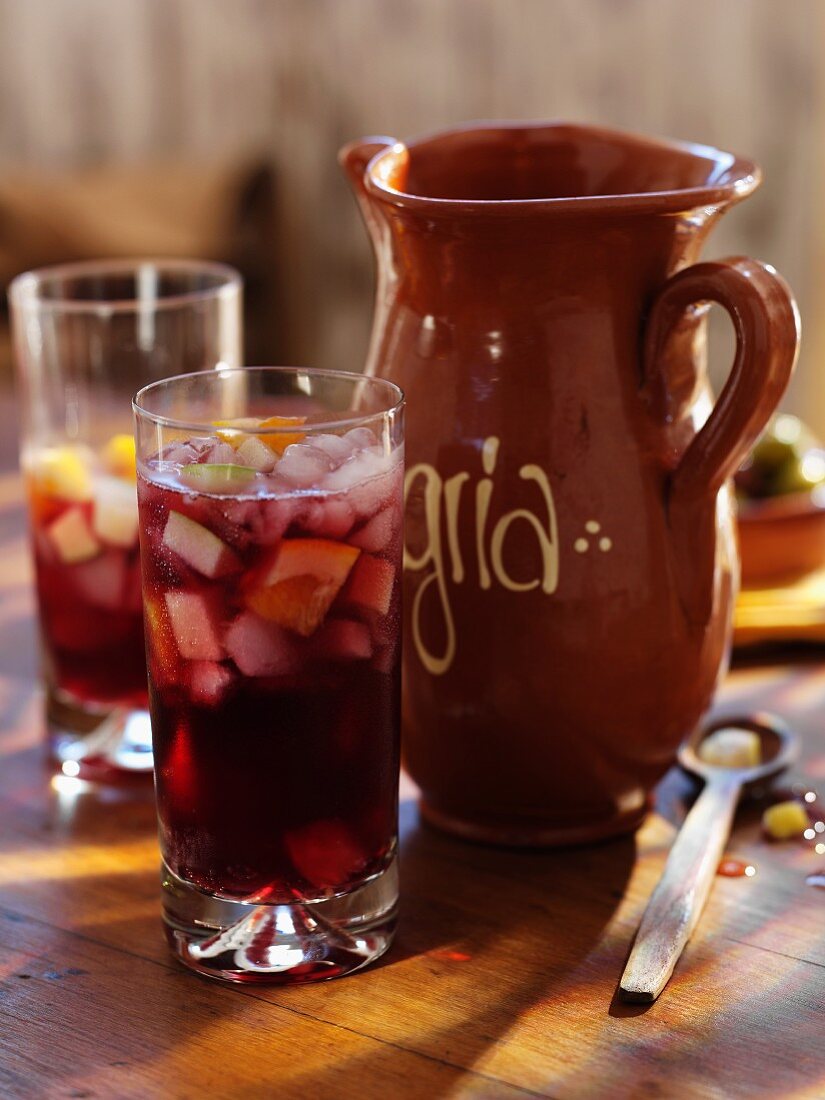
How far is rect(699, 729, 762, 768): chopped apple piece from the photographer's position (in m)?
0.99

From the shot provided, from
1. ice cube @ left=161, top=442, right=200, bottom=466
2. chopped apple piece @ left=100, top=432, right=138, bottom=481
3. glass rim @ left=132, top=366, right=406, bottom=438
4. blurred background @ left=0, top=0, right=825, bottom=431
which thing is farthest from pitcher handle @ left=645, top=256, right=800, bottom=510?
blurred background @ left=0, top=0, right=825, bottom=431

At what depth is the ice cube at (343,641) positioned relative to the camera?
0.74 meters

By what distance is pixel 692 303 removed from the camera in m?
0.83

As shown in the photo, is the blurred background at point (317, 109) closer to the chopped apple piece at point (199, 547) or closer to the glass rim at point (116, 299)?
the glass rim at point (116, 299)

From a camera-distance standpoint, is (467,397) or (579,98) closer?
(467,397)

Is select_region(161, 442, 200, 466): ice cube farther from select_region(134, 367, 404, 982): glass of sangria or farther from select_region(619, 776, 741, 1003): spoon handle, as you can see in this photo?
select_region(619, 776, 741, 1003): spoon handle

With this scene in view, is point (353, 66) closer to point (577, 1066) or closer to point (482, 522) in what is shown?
point (482, 522)

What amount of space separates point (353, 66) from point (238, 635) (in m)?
3.48

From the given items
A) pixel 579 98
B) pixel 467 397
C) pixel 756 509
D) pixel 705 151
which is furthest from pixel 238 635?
pixel 579 98

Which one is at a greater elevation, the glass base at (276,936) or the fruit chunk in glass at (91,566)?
the fruit chunk in glass at (91,566)

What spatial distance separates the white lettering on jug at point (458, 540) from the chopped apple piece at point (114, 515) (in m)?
0.25

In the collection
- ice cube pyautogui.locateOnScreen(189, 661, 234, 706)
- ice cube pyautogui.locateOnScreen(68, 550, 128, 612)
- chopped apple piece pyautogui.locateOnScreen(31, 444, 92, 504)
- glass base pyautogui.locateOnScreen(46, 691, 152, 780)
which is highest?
chopped apple piece pyautogui.locateOnScreen(31, 444, 92, 504)

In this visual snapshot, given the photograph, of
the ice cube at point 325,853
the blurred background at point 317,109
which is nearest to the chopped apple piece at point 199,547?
the ice cube at point 325,853

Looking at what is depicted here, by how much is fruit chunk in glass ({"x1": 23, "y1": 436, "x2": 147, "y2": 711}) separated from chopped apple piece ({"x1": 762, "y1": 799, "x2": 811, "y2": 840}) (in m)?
0.45
